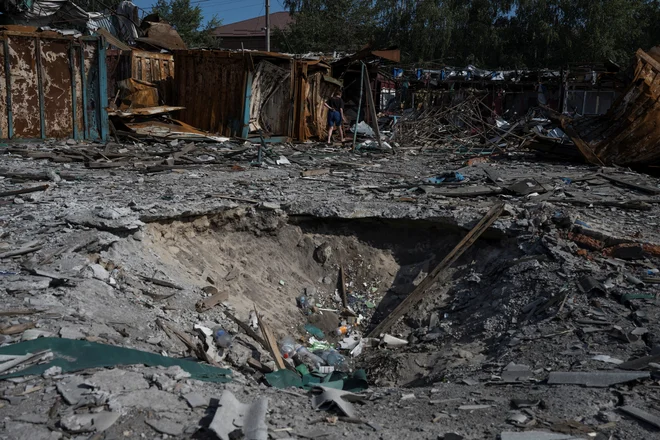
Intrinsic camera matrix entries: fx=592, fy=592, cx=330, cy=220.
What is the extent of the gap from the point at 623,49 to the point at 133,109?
2762 centimetres

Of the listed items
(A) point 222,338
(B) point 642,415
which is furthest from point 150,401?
(B) point 642,415

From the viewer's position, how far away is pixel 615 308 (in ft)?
15.8

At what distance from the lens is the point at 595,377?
3596mm

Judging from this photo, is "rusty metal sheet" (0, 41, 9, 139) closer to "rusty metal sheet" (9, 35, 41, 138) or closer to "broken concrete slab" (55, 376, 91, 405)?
"rusty metal sheet" (9, 35, 41, 138)

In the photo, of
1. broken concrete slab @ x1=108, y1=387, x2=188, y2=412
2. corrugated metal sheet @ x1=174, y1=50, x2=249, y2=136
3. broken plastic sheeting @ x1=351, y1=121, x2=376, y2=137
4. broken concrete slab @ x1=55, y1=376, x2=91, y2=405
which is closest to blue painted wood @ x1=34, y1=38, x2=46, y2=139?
corrugated metal sheet @ x1=174, y1=50, x2=249, y2=136

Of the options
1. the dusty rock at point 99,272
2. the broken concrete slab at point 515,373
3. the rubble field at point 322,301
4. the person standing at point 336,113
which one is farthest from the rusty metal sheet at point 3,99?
the broken concrete slab at point 515,373

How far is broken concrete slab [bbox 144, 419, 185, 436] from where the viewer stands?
9.05 ft

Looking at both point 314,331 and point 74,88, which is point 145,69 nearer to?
point 74,88

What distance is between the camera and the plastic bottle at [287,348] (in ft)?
17.7

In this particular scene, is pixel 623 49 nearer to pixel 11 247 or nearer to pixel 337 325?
pixel 337 325

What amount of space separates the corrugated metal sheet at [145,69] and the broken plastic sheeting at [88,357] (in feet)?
41.3

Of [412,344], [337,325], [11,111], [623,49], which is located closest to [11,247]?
[337,325]

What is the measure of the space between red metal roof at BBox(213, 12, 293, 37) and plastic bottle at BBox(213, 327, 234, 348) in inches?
1565

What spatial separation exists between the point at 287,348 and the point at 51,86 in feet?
29.6
